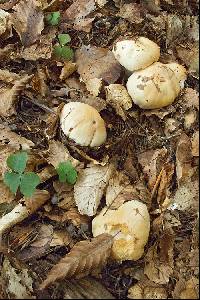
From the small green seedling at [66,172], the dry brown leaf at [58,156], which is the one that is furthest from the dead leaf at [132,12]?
the small green seedling at [66,172]

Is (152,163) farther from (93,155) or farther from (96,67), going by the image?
(96,67)

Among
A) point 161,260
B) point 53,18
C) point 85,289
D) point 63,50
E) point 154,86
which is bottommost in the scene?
point 161,260

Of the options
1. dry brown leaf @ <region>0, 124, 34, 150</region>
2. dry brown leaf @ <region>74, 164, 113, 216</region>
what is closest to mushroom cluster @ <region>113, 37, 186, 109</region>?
dry brown leaf @ <region>74, 164, 113, 216</region>

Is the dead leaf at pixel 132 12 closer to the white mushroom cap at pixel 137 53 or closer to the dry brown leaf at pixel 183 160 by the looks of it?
the white mushroom cap at pixel 137 53

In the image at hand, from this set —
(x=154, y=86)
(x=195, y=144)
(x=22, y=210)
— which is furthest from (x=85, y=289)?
(x=154, y=86)

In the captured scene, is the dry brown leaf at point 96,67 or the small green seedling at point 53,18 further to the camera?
the small green seedling at point 53,18
